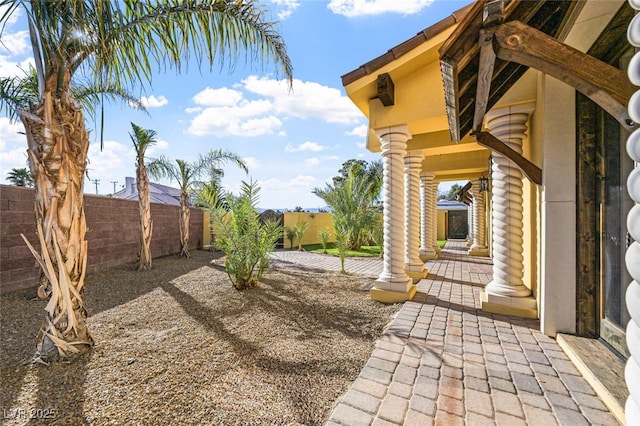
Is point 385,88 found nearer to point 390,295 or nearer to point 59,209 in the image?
point 390,295

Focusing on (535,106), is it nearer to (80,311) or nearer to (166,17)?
(166,17)

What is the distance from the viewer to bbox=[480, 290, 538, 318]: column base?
12.4 feet

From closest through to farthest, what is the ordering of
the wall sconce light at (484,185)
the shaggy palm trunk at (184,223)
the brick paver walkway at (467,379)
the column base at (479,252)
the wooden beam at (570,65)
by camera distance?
the wooden beam at (570,65), the brick paver walkway at (467,379), the wall sconce light at (484,185), the column base at (479,252), the shaggy palm trunk at (184,223)

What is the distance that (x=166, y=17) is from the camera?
2.89 m

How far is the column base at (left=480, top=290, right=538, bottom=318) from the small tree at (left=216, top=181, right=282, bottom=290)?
3963 millimetres

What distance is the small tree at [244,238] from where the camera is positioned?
5414 millimetres

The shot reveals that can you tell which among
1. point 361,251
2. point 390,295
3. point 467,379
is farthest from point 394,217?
point 361,251

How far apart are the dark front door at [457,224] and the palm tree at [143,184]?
60.9ft

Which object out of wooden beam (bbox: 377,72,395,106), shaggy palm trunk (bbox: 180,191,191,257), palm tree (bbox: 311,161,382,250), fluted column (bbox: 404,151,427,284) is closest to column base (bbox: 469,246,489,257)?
palm tree (bbox: 311,161,382,250)

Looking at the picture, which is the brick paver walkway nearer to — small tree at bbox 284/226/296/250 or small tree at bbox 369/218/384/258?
small tree at bbox 369/218/384/258

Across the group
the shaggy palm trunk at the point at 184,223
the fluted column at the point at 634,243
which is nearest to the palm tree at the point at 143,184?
the shaggy palm trunk at the point at 184,223

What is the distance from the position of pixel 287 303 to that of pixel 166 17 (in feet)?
13.7

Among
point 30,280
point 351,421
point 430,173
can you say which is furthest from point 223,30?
point 430,173

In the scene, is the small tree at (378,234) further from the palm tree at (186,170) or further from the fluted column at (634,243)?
the fluted column at (634,243)
